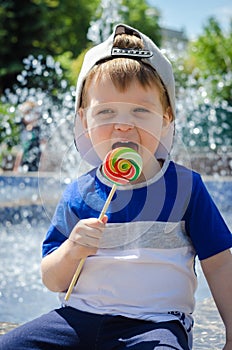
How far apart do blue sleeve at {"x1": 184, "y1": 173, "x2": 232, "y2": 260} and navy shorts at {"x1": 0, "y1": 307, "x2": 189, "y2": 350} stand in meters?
0.20

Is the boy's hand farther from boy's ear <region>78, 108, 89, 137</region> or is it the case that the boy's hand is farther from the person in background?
the person in background

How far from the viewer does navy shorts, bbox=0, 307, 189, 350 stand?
5.09 ft

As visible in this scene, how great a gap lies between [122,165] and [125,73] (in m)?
0.28

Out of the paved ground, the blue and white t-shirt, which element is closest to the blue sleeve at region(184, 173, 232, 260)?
the blue and white t-shirt

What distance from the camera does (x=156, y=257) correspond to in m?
1.66

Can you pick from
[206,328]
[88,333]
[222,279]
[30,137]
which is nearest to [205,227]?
[222,279]

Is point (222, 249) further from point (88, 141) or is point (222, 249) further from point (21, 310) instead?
point (21, 310)

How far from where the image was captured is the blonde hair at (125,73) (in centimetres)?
171

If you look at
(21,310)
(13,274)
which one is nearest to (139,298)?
(21,310)

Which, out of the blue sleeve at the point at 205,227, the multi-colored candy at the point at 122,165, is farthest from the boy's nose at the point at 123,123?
the blue sleeve at the point at 205,227

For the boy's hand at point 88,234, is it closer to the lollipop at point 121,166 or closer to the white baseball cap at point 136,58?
the lollipop at point 121,166

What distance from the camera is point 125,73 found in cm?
171

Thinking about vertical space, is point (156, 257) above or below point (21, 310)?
above

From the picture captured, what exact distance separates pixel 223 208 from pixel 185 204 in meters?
5.24
